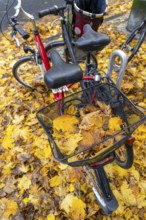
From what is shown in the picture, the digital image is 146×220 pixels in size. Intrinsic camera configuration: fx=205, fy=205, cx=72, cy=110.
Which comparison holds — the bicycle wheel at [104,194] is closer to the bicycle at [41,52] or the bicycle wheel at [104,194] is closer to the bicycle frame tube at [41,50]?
the bicycle at [41,52]

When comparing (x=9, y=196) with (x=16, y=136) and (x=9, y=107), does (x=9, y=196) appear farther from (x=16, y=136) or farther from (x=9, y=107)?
(x=9, y=107)

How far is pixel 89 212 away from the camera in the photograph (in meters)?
2.12

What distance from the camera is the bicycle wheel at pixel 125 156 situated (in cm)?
195

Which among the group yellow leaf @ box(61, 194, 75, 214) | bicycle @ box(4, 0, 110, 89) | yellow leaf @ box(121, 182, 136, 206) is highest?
bicycle @ box(4, 0, 110, 89)

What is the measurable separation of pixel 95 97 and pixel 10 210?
5.05ft

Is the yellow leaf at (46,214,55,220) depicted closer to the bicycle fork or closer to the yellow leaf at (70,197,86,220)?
the yellow leaf at (70,197,86,220)

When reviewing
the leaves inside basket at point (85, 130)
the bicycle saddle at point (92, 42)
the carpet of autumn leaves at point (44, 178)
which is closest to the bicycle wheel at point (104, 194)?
the carpet of autumn leaves at point (44, 178)

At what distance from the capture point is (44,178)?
2400mm

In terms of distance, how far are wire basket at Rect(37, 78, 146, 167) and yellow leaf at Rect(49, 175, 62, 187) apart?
90 cm

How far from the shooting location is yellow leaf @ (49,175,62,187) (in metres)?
2.35

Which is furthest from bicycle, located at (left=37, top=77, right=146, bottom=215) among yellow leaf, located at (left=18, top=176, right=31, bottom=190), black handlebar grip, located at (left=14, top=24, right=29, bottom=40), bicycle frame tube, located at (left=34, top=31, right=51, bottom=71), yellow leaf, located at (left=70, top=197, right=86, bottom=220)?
black handlebar grip, located at (left=14, top=24, right=29, bottom=40)

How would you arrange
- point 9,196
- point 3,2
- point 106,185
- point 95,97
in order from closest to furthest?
point 95,97
point 106,185
point 9,196
point 3,2

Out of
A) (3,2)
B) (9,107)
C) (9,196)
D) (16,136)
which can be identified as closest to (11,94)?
(9,107)

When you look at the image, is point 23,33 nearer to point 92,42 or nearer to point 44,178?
point 92,42
